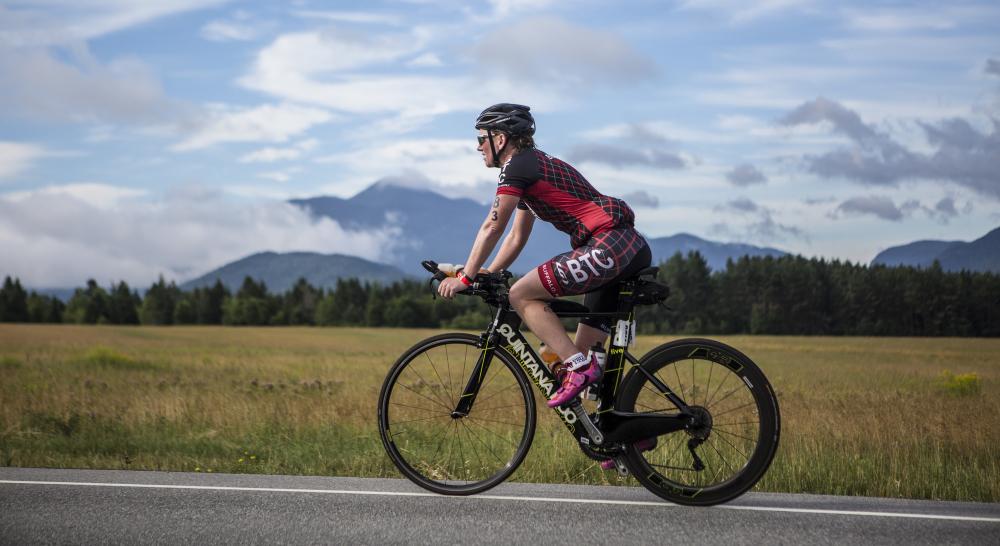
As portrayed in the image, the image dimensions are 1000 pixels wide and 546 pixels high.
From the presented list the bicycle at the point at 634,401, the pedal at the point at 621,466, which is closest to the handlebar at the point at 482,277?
the bicycle at the point at 634,401

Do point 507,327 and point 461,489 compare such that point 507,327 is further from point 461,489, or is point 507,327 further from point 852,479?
point 852,479

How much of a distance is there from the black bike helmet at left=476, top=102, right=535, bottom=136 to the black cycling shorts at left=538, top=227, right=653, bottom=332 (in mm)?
843

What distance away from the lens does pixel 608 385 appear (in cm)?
603

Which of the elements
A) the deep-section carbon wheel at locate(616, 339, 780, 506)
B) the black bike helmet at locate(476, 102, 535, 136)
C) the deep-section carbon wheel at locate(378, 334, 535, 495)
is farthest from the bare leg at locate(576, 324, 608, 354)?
the black bike helmet at locate(476, 102, 535, 136)

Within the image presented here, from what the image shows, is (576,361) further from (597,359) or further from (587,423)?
(587,423)

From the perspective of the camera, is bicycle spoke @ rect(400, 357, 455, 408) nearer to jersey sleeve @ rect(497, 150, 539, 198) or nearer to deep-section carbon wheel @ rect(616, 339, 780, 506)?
deep-section carbon wheel @ rect(616, 339, 780, 506)

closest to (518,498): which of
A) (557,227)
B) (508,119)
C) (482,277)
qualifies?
(482,277)

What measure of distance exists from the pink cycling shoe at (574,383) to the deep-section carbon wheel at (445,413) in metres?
0.25

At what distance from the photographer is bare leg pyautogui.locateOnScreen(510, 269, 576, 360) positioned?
587 cm

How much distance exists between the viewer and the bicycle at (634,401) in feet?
19.0

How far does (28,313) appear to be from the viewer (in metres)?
125

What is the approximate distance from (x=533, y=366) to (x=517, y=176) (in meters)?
1.32

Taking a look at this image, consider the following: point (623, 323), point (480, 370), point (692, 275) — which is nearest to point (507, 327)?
point (480, 370)

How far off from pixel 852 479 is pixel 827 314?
8184 centimetres
